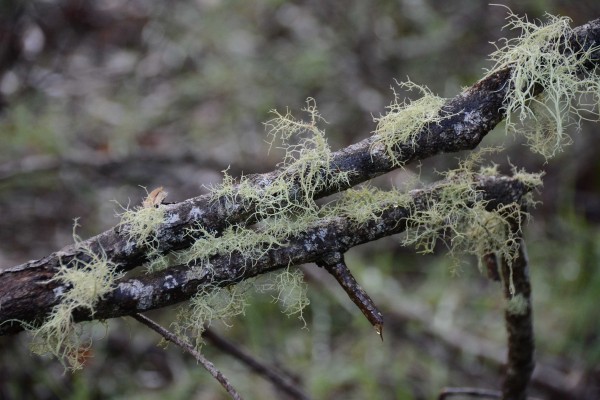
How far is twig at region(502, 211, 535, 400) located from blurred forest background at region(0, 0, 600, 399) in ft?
3.01

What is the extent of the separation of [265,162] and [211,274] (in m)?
2.29

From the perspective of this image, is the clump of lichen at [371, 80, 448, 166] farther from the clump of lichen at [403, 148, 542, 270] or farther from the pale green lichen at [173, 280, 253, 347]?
the pale green lichen at [173, 280, 253, 347]

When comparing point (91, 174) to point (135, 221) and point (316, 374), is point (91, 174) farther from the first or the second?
point (135, 221)

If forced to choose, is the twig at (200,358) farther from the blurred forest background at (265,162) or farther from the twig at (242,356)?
the blurred forest background at (265,162)

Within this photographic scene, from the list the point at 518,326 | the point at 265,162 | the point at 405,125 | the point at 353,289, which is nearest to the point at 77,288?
the point at 353,289

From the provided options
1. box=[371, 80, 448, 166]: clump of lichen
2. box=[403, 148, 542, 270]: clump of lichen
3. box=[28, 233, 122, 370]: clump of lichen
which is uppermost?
box=[371, 80, 448, 166]: clump of lichen

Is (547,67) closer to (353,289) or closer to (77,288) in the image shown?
(353,289)

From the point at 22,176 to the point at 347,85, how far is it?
1.88 metres

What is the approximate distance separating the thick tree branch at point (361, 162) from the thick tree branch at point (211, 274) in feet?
0.16

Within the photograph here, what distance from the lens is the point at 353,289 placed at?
3.27ft

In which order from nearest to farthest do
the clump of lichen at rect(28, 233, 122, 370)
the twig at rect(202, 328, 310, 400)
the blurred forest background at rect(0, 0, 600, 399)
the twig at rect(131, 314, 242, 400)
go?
the clump of lichen at rect(28, 233, 122, 370) → the twig at rect(131, 314, 242, 400) → the twig at rect(202, 328, 310, 400) → the blurred forest background at rect(0, 0, 600, 399)

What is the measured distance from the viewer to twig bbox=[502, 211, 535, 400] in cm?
132

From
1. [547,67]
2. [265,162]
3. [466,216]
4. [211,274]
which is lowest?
[211,274]

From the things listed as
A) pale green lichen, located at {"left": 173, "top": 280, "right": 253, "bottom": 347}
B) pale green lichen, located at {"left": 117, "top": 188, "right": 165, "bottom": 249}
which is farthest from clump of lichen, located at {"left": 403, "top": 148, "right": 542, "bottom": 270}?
pale green lichen, located at {"left": 117, "top": 188, "right": 165, "bottom": 249}
